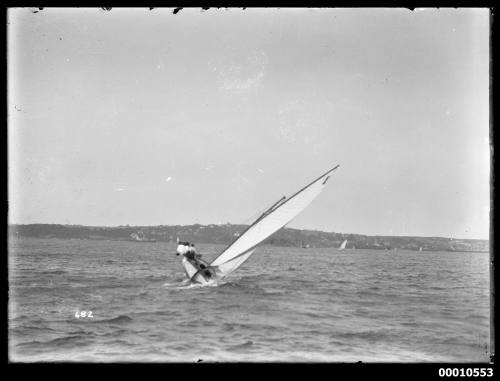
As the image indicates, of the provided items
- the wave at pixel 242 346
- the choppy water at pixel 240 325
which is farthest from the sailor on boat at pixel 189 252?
the wave at pixel 242 346

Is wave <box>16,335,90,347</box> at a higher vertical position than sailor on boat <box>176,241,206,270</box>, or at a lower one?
lower

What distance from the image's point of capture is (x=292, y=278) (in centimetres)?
2589

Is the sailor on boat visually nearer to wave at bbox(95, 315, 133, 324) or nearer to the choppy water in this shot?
the choppy water

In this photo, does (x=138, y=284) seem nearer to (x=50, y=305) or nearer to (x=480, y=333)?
(x=50, y=305)

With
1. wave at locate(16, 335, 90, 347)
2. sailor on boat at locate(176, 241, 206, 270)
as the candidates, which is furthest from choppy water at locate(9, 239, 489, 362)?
sailor on boat at locate(176, 241, 206, 270)

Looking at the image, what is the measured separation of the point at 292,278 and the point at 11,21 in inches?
709

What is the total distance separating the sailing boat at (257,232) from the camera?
59.3 feet

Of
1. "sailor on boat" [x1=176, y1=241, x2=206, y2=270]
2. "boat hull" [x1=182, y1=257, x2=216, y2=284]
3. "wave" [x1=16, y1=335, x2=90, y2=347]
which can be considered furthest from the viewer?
"boat hull" [x1=182, y1=257, x2=216, y2=284]

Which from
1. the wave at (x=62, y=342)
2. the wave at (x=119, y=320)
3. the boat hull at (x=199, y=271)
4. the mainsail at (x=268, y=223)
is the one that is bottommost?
the wave at (x=62, y=342)

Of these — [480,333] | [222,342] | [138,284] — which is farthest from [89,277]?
[480,333]

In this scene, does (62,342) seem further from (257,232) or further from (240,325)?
(257,232)

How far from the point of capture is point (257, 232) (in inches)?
747

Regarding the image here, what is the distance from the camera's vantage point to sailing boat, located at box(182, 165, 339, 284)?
18.1 metres

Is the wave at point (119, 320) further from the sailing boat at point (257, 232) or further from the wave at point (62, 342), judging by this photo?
the sailing boat at point (257, 232)
